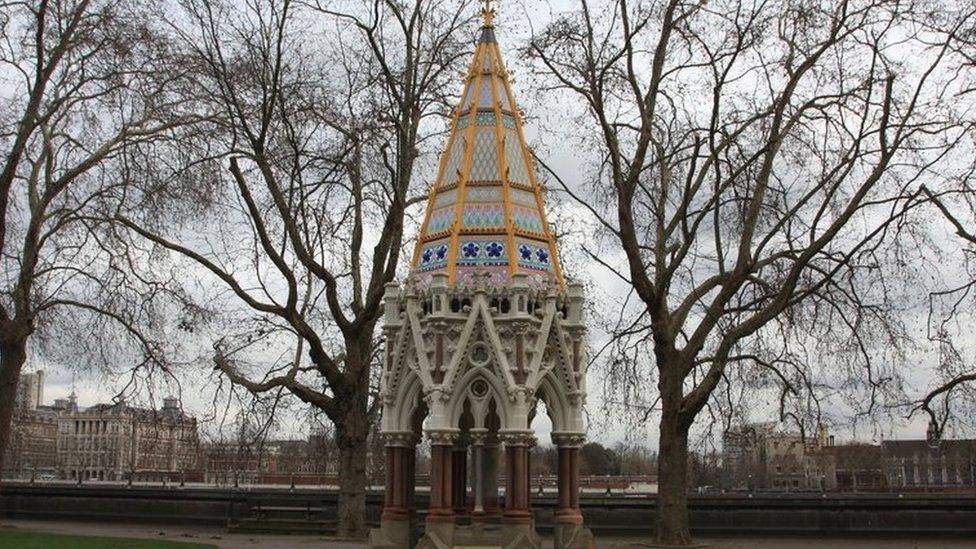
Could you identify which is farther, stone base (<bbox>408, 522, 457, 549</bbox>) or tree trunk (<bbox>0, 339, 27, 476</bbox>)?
tree trunk (<bbox>0, 339, 27, 476</bbox>)

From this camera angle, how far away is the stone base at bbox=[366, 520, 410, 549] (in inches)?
515

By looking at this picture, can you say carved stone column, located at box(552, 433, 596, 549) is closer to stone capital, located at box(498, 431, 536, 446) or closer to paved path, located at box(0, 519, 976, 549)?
stone capital, located at box(498, 431, 536, 446)

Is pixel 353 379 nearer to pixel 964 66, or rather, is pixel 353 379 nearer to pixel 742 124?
pixel 742 124

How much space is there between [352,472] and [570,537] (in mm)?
9975

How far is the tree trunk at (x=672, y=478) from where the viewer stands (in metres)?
18.5

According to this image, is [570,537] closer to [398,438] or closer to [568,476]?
[568,476]

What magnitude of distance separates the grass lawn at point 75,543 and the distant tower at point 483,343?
5888 mm

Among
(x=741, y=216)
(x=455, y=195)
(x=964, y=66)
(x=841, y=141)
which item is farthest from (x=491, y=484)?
(x=964, y=66)

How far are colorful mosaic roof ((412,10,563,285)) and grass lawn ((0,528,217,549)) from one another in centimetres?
760

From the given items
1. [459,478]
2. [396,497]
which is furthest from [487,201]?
[396,497]

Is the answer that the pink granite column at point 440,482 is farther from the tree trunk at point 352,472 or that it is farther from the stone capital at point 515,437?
the tree trunk at point 352,472

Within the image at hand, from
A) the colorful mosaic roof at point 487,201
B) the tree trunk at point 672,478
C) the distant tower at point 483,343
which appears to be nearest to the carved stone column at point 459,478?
the distant tower at point 483,343

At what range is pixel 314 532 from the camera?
2389 centimetres

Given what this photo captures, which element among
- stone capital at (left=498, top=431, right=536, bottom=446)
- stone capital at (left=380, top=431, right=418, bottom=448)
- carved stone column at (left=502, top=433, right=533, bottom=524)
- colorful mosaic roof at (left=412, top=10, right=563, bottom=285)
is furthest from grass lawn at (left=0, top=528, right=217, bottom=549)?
stone capital at (left=498, top=431, right=536, bottom=446)
